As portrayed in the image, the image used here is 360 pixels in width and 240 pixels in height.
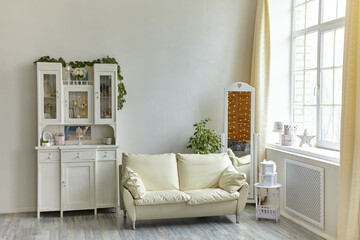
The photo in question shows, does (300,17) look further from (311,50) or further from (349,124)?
(349,124)

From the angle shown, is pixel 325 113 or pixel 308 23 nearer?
pixel 325 113

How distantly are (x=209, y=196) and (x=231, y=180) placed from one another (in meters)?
0.39

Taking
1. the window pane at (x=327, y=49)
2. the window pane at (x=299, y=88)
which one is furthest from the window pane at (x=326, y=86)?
the window pane at (x=299, y=88)

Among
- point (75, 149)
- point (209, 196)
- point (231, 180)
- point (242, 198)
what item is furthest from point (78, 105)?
point (242, 198)

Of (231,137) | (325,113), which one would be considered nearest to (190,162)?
(231,137)

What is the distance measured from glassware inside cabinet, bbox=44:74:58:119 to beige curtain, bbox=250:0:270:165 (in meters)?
2.85

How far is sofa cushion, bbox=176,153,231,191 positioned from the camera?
5809 millimetres

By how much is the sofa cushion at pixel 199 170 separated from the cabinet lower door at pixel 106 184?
0.94 m

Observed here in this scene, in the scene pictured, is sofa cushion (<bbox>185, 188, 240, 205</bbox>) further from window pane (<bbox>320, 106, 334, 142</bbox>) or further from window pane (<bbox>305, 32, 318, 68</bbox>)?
window pane (<bbox>305, 32, 318, 68</bbox>)

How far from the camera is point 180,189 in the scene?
5.81 metres

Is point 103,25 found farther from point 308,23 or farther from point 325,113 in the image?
point 325,113

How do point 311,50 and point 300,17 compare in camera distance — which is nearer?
point 311,50

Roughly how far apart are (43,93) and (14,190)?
1.41 meters

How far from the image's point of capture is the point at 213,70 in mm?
6844
